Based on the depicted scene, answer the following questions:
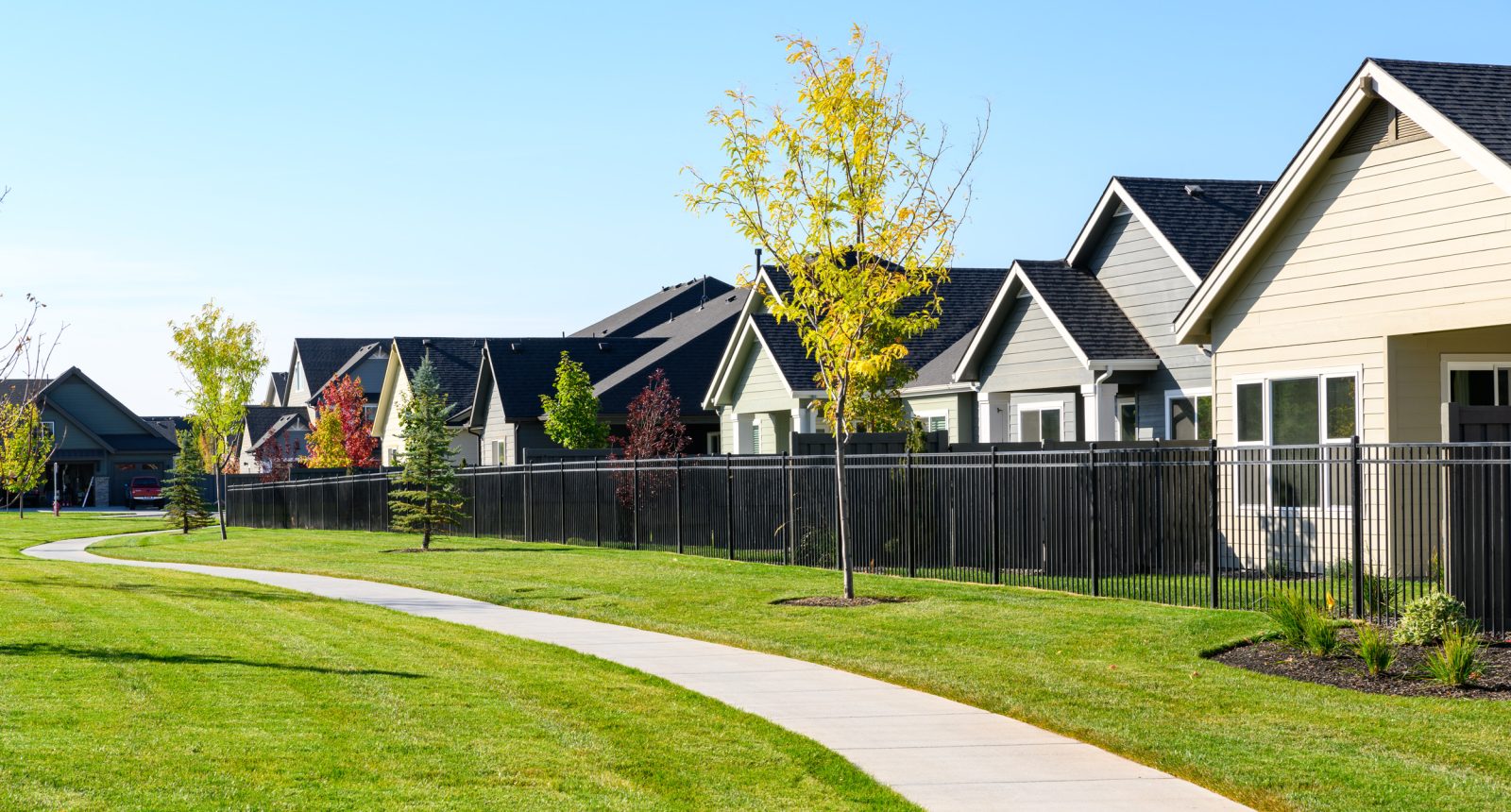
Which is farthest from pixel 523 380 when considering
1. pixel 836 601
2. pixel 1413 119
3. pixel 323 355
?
pixel 323 355

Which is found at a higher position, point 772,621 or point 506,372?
point 506,372

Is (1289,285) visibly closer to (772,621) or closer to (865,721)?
(772,621)

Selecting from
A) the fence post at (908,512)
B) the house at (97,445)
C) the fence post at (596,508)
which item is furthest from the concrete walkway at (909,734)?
the house at (97,445)

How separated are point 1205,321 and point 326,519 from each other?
2565 cm

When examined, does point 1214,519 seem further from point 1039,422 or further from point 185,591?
point 185,591

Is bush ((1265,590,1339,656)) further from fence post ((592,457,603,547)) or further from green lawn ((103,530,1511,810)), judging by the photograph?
fence post ((592,457,603,547))

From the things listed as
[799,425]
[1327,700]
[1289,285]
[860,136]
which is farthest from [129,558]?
[1327,700]

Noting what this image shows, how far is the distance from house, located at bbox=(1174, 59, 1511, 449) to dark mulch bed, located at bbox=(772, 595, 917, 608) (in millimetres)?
4966

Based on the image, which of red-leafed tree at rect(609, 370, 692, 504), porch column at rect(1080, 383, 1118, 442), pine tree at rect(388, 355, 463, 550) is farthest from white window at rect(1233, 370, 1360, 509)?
pine tree at rect(388, 355, 463, 550)

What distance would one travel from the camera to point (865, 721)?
991 cm

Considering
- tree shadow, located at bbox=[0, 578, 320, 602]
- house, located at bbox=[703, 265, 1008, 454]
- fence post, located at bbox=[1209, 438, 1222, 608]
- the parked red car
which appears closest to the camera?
fence post, located at bbox=[1209, 438, 1222, 608]

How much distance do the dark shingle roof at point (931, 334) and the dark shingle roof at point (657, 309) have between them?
21912 millimetres

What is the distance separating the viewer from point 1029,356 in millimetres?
25422

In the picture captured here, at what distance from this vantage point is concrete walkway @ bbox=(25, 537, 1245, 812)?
788 centimetres
